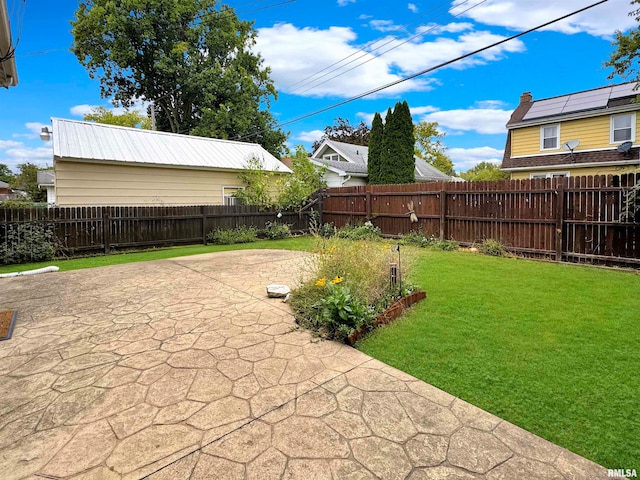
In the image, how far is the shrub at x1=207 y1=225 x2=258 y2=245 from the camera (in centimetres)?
1069

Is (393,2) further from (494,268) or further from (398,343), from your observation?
(398,343)

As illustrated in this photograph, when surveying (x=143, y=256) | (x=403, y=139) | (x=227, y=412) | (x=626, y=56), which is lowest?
(x=227, y=412)

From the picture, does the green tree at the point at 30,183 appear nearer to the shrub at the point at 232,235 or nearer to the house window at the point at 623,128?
the shrub at the point at 232,235

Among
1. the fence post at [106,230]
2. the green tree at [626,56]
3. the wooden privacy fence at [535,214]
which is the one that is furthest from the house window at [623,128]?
the fence post at [106,230]

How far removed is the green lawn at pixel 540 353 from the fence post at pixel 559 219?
171 cm

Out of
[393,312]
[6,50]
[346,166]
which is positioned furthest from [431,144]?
[6,50]

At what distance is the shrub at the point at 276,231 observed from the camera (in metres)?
11.8

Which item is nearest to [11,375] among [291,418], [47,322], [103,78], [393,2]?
[47,322]

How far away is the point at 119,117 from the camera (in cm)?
2886

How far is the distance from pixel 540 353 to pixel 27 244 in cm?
997

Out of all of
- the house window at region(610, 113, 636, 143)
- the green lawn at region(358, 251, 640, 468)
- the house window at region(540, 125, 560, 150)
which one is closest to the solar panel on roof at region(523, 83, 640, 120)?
the house window at region(540, 125, 560, 150)

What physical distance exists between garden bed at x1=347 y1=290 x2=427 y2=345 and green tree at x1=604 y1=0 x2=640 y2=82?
12907mm

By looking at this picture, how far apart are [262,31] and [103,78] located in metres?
10.4

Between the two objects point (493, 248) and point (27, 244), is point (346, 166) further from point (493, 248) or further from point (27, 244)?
point (27, 244)
